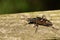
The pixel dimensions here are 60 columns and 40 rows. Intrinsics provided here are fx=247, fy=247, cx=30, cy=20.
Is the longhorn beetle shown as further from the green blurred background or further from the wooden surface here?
the green blurred background

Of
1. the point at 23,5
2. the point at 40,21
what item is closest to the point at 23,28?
the point at 40,21

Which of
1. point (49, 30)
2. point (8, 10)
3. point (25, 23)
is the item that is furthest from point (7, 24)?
point (8, 10)

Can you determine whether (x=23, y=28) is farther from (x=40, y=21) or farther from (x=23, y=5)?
(x=23, y=5)

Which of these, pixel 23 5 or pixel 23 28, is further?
pixel 23 5

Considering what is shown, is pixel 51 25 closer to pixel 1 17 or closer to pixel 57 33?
pixel 57 33

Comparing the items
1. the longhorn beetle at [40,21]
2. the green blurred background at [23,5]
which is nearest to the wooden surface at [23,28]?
the longhorn beetle at [40,21]

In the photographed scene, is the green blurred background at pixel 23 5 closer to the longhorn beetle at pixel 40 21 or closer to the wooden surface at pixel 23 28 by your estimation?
the wooden surface at pixel 23 28
